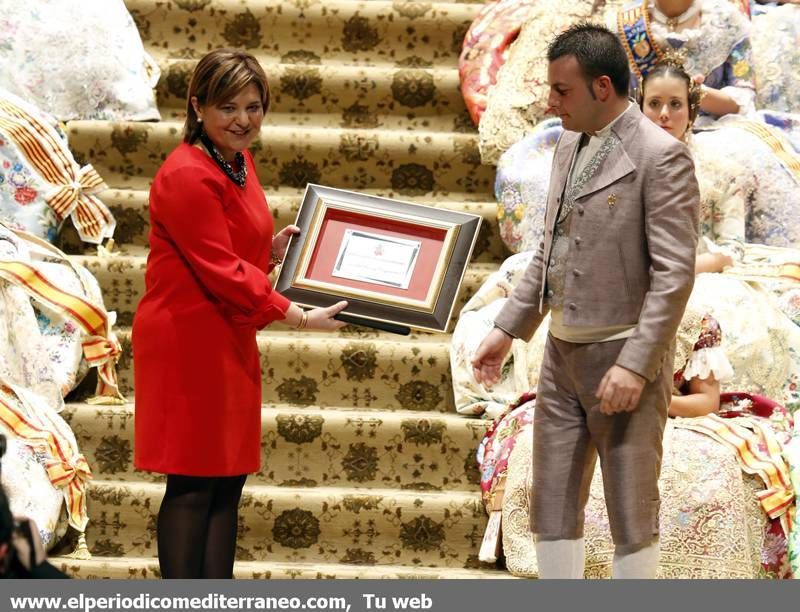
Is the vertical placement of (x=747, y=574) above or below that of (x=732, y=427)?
below

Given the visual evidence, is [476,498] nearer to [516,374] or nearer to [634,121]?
[516,374]

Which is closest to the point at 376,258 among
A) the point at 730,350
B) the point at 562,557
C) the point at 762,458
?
the point at 562,557

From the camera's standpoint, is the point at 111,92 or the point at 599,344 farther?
the point at 111,92

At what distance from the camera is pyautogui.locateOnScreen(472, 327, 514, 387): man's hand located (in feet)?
9.30

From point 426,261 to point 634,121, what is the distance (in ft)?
2.11

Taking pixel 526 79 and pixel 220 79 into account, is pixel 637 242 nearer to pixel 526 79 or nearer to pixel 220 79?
pixel 220 79

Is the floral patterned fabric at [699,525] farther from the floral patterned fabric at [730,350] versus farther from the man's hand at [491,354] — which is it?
the man's hand at [491,354]

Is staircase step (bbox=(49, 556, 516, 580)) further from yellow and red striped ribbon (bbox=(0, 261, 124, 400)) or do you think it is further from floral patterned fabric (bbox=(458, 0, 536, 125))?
floral patterned fabric (bbox=(458, 0, 536, 125))

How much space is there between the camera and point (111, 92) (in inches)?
191

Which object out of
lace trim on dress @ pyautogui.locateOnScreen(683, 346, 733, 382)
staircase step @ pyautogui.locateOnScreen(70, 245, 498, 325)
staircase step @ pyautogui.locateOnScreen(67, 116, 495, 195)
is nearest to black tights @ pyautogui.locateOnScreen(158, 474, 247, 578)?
lace trim on dress @ pyautogui.locateOnScreen(683, 346, 733, 382)

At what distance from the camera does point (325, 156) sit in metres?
4.81

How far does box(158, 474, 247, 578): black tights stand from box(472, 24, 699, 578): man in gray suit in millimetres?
690
